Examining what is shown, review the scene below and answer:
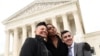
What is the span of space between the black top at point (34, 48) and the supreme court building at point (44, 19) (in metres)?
30.6

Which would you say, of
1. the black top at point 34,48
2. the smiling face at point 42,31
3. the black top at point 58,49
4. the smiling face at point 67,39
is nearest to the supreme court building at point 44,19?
the smiling face at point 67,39

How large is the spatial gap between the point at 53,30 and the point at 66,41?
581 mm

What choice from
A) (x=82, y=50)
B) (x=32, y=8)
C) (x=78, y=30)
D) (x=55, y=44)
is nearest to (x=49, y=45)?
(x=55, y=44)

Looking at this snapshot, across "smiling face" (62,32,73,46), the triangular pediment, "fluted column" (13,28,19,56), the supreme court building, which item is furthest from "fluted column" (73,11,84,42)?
"smiling face" (62,32,73,46)

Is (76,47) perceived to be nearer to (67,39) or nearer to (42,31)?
(67,39)

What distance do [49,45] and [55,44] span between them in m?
0.17

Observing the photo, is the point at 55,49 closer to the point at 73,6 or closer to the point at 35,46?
the point at 35,46

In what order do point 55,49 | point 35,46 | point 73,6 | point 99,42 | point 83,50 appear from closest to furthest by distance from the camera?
point 35,46 → point 55,49 → point 83,50 → point 99,42 → point 73,6

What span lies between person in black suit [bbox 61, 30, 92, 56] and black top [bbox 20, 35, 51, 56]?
98 centimetres

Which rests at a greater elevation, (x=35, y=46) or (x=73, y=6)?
(x=73, y=6)

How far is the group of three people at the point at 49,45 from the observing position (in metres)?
4.42

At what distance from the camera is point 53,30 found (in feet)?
16.6

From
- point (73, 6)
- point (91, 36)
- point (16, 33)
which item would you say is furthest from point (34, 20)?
point (91, 36)

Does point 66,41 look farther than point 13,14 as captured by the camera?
No
